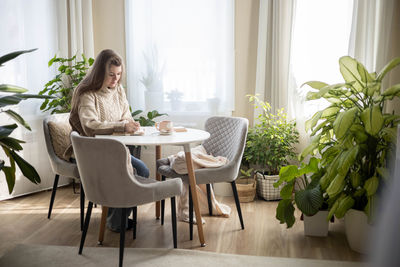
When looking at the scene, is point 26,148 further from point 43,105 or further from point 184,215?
point 184,215

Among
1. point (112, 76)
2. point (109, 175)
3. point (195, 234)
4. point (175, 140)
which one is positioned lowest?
point (195, 234)

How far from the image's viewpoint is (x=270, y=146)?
374 cm

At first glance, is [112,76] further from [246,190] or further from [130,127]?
[246,190]

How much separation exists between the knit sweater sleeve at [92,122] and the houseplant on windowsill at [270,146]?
1.37m

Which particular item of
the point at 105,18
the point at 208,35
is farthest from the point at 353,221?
the point at 105,18

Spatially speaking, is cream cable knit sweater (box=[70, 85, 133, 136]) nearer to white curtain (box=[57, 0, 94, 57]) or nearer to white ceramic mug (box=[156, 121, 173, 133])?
white ceramic mug (box=[156, 121, 173, 133])

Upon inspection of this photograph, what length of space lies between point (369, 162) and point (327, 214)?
511 millimetres

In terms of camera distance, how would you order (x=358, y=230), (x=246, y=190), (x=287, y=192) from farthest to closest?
(x=246, y=190) < (x=287, y=192) < (x=358, y=230)

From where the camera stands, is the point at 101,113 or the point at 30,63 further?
the point at 30,63

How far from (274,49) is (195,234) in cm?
184

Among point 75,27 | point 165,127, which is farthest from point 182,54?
point 165,127

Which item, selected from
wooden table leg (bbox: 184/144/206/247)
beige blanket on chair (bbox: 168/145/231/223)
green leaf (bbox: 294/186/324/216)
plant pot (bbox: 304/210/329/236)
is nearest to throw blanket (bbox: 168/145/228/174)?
beige blanket on chair (bbox: 168/145/231/223)

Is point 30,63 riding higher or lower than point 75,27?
lower

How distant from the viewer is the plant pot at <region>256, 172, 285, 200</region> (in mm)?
3716
